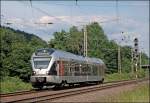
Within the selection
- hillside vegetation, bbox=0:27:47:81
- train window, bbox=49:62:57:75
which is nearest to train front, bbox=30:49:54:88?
train window, bbox=49:62:57:75

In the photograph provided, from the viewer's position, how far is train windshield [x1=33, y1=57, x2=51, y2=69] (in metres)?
33.0

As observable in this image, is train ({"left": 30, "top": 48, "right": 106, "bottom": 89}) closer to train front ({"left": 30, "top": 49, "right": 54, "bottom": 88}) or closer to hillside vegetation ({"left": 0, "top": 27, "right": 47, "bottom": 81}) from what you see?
train front ({"left": 30, "top": 49, "right": 54, "bottom": 88})

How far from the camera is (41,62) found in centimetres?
3322

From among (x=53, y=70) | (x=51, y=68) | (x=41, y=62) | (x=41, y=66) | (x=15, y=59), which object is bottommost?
(x=53, y=70)

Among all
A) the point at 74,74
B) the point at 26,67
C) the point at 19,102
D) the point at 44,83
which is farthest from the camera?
the point at 26,67

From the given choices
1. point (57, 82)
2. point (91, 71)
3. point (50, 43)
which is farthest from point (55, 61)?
point (50, 43)

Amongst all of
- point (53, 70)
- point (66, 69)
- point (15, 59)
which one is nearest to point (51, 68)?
point (53, 70)

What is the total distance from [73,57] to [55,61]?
4948mm

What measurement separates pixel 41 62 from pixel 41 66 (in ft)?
1.00

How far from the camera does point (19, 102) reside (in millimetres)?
21203

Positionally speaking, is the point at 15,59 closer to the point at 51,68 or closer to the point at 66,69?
the point at 66,69

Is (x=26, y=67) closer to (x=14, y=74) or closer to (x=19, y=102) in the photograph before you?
(x=14, y=74)

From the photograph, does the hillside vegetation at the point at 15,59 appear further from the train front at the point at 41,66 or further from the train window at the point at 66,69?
the train front at the point at 41,66

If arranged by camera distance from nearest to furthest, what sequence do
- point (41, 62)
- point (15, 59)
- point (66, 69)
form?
point (41, 62), point (66, 69), point (15, 59)
